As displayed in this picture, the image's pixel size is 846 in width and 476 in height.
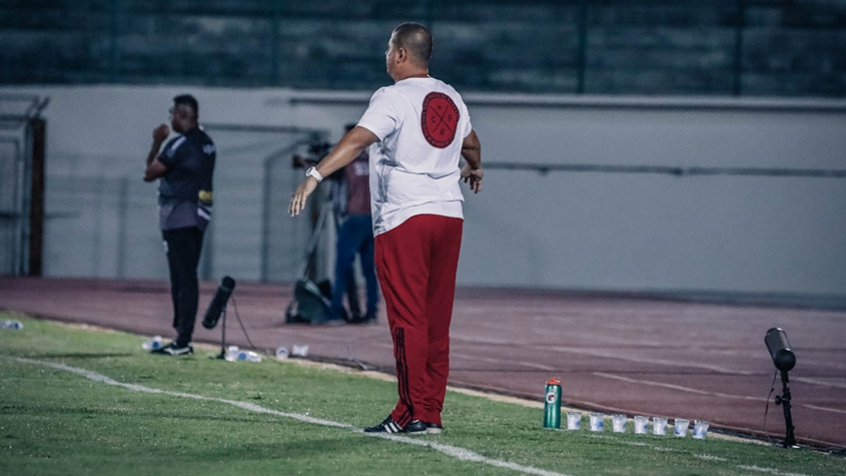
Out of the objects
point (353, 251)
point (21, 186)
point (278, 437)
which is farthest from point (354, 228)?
point (21, 186)

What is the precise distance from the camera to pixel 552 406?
7652 millimetres

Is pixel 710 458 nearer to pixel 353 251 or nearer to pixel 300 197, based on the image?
pixel 300 197

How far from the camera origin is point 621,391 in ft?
33.6

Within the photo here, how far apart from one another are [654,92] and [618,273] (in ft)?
11.4

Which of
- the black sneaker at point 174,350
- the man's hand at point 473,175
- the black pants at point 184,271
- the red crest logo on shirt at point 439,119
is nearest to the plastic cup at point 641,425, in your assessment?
the man's hand at point 473,175

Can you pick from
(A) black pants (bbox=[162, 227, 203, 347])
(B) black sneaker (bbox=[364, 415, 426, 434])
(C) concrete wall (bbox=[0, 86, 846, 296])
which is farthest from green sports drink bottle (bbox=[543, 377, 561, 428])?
(C) concrete wall (bbox=[0, 86, 846, 296])

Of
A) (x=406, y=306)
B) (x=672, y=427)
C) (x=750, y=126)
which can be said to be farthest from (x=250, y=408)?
(x=750, y=126)

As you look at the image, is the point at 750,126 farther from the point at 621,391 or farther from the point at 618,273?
the point at 621,391

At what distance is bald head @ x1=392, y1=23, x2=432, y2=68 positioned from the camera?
276 inches

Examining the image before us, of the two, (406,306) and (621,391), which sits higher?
(406,306)

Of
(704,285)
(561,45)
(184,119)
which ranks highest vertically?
(561,45)

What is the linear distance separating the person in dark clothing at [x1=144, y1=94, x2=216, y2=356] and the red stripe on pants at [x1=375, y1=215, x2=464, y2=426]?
4472 millimetres

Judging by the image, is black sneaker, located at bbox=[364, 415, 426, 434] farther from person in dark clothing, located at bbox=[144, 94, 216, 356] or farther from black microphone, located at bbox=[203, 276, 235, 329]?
person in dark clothing, located at bbox=[144, 94, 216, 356]

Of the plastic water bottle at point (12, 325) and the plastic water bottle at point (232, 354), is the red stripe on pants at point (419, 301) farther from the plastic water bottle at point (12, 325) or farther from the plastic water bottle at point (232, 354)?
the plastic water bottle at point (12, 325)
